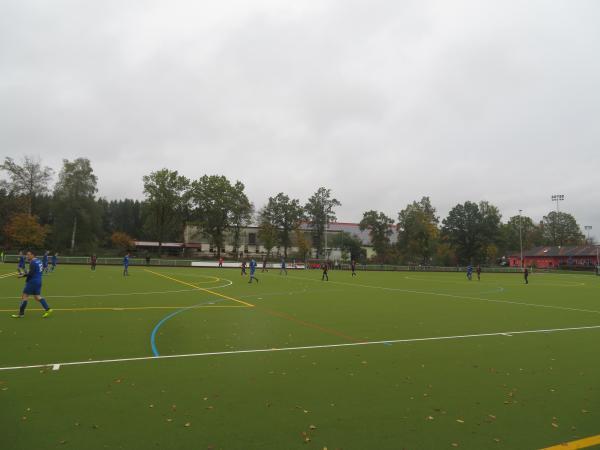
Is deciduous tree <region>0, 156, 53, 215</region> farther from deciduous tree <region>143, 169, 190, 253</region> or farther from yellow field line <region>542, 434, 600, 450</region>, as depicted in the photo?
yellow field line <region>542, 434, 600, 450</region>

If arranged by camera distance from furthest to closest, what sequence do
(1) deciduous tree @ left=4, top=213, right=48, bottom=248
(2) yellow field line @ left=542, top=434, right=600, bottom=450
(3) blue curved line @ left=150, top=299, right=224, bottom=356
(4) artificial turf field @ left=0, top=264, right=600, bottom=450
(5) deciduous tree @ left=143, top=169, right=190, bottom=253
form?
(5) deciduous tree @ left=143, top=169, right=190, bottom=253, (1) deciduous tree @ left=4, top=213, right=48, bottom=248, (3) blue curved line @ left=150, top=299, right=224, bottom=356, (4) artificial turf field @ left=0, top=264, right=600, bottom=450, (2) yellow field line @ left=542, top=434, right=600, bottom=450

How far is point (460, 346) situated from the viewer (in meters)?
9.86

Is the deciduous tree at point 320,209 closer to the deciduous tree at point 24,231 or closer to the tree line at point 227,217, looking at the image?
the tree line at point 227,217

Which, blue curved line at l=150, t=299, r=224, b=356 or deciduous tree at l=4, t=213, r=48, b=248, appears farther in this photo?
deciduous tree at l=4, t=213, r=48, b=248

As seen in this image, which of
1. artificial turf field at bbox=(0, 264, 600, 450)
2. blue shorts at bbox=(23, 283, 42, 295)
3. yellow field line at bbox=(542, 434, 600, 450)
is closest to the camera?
yellow field line at bbox=(542, 434, 600, 450)

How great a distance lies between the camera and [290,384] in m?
6.66

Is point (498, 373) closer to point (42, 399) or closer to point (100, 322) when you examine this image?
point (42, 399)

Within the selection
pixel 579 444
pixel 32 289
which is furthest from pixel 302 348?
pixel 32 289

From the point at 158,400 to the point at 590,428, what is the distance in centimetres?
567

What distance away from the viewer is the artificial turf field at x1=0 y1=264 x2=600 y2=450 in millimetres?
4820

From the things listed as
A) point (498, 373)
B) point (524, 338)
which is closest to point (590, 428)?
point (498, 373)

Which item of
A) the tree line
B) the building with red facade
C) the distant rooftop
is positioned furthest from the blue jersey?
the distant rooftop

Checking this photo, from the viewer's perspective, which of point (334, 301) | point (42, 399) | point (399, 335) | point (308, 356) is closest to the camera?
point (42, 399)

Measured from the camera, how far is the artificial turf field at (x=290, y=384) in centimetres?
482
